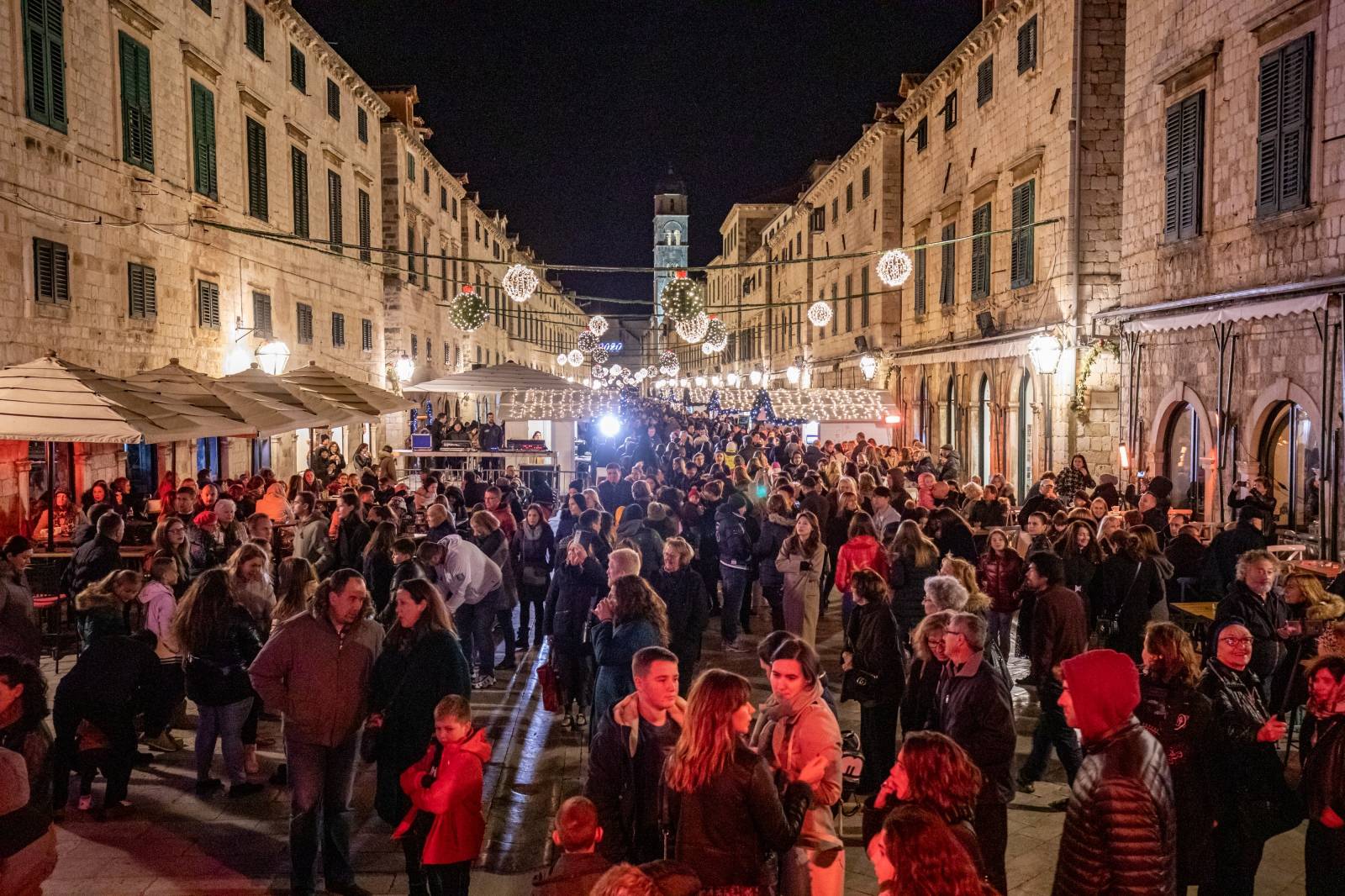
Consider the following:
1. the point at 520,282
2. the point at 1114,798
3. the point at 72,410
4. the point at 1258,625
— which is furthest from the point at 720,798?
the point at 520,282

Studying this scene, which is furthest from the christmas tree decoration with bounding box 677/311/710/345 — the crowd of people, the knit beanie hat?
the knit beanie hat

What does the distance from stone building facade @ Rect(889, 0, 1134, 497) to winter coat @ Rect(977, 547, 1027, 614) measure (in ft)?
20.8

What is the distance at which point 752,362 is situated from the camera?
5762cm

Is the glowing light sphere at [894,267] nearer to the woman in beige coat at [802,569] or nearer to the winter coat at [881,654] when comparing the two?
the woman in beige coat at [802,569]

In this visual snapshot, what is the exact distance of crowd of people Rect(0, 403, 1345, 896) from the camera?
3715 mm

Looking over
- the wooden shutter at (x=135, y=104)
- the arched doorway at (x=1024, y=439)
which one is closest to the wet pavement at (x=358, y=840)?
the wooden shutter at (x=135, y=104)

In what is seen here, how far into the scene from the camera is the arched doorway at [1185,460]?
1379 cm

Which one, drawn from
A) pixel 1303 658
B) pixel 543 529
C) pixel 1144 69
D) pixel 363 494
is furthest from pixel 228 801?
pixel 1144 69

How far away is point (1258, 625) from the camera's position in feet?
→ 22.1

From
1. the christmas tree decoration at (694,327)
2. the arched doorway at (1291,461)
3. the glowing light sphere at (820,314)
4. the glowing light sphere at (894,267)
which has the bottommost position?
the arched doorway at (1291,461)

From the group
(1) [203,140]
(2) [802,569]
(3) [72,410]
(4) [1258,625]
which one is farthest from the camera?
(1) [203,140]

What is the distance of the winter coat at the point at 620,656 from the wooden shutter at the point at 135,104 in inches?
505

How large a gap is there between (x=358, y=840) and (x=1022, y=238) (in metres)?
16.9

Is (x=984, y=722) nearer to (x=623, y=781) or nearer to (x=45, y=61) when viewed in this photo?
(x=623, y=781)
